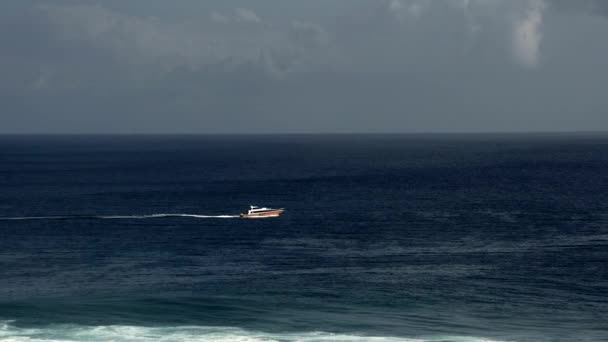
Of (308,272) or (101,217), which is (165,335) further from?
(101,217)

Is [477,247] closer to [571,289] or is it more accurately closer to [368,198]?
[571,289]

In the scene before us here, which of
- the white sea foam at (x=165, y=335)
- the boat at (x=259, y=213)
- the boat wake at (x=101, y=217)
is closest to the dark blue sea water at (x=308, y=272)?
the white sea foam at (x=165, y=335)

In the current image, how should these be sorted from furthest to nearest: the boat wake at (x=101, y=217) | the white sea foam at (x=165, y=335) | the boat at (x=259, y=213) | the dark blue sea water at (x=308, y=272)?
the boat wake at (x=101, y=217)
the boat at (x=259, y=213)
the dark blue sea water at (x=308, y=272)
the white sea foam at (x=165, y=335)

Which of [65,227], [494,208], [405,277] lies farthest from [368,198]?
[405,277]

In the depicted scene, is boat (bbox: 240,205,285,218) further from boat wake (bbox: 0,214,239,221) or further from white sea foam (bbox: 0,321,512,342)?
white sea foam (bbox: 0,321,512,342)

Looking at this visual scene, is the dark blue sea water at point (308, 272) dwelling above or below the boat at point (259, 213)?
below

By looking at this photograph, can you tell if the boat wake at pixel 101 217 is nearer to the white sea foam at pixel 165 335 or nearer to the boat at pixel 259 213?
the boat at pixel 259 213

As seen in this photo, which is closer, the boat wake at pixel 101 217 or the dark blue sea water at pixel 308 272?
the dark blue sea water at pixel 308 272

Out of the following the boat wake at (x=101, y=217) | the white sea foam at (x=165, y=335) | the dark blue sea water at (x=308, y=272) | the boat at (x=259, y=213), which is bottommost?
the white sea foam at (x=165, y=335)
